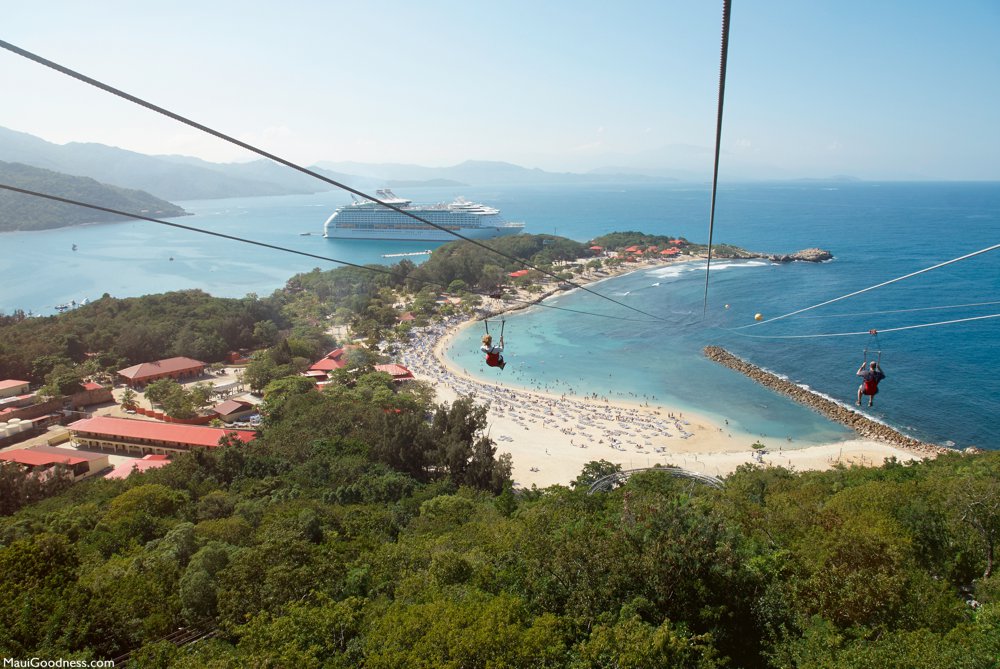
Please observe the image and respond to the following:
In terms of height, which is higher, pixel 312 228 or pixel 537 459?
pixel 312 228

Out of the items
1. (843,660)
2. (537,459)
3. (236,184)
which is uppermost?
(236,184)

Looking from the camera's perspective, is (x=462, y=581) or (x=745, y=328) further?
(x=745, y=328)

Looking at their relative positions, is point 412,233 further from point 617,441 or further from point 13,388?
point 617,441

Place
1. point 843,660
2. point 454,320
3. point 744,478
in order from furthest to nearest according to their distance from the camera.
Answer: point 454,320
point 744,478
point 843,660

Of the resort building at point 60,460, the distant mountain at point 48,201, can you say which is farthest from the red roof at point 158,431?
the distant mountain at point 48,201

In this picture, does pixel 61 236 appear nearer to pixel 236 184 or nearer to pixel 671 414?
pixel 671 414

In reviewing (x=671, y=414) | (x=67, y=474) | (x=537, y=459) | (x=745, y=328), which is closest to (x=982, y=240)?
(x=745, y=328)
